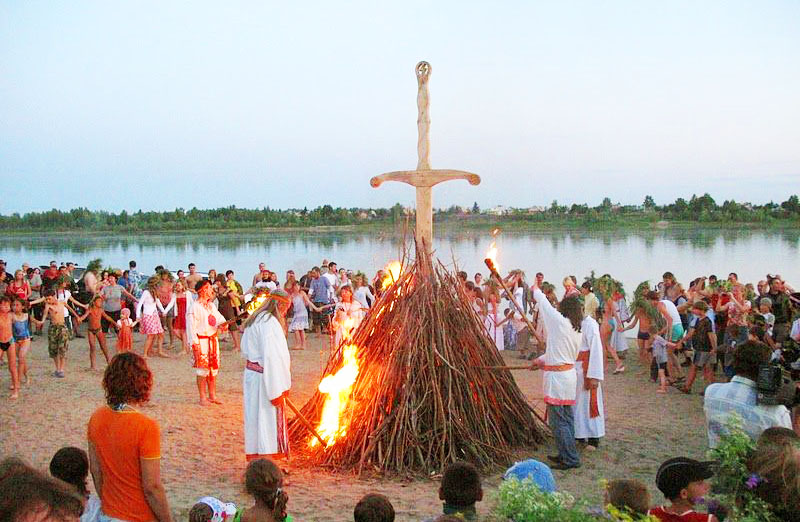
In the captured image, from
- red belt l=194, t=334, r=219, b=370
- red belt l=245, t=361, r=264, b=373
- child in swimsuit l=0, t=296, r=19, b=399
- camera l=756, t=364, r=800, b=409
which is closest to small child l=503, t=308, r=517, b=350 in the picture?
red belt l=194, t=334, r=219, b=370

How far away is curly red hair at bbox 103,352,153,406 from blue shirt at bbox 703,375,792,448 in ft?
10.8

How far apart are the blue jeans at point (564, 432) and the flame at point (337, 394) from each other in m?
1.94

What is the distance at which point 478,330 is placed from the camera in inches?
281

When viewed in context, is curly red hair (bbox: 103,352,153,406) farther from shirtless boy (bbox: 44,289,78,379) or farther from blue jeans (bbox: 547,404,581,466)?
shirtless boy (bbox: 44,289,78,379)

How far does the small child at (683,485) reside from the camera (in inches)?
131

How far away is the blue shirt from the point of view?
430cm

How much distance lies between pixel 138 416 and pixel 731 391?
3.51 m

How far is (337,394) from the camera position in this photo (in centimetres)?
687

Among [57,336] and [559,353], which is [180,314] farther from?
[559,353]

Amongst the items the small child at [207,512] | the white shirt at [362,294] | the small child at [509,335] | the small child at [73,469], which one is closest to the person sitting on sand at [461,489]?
the small child at [207,512]

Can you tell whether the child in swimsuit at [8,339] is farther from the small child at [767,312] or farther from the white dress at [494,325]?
the small child at [767,312]

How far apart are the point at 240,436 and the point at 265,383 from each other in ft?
6.94

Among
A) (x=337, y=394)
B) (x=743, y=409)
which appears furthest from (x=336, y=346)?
(x=743, y=409)

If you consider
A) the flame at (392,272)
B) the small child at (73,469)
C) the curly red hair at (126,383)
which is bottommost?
the small child at (73,469)
